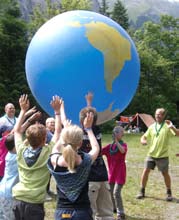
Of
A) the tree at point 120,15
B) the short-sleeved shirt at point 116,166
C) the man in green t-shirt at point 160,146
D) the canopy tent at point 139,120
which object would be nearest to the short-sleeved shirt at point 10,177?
the short-sleeved shirt at point 116,166

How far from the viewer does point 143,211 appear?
673 centimetres

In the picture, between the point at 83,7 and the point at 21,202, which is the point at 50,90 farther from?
the point at 83,7

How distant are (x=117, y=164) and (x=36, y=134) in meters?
2.68

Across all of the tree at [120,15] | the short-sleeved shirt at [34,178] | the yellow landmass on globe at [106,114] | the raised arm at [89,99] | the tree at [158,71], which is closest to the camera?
the short-sleeved shirt at [34,178]

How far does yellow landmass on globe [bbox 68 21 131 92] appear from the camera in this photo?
5.72m

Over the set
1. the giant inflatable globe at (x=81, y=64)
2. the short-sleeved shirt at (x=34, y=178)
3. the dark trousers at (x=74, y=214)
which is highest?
the giant inflatable globe at (x=81, y=64)

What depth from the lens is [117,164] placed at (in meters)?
6.32

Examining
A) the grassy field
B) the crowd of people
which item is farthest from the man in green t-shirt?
the crowd of people

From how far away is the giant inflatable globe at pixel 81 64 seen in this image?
559cm

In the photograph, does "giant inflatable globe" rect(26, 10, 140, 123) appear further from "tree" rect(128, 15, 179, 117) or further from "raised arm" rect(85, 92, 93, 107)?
"tree" rect(128, 15, 179, 117)

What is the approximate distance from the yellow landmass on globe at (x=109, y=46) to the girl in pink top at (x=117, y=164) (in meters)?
0.77

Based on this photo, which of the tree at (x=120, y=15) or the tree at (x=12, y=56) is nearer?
the tree at (x=12, y=56)

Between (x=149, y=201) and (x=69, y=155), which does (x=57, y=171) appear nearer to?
(x=69, y=155)

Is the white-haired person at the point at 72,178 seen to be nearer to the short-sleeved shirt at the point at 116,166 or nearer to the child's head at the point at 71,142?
the child's head at the point at 71,142
